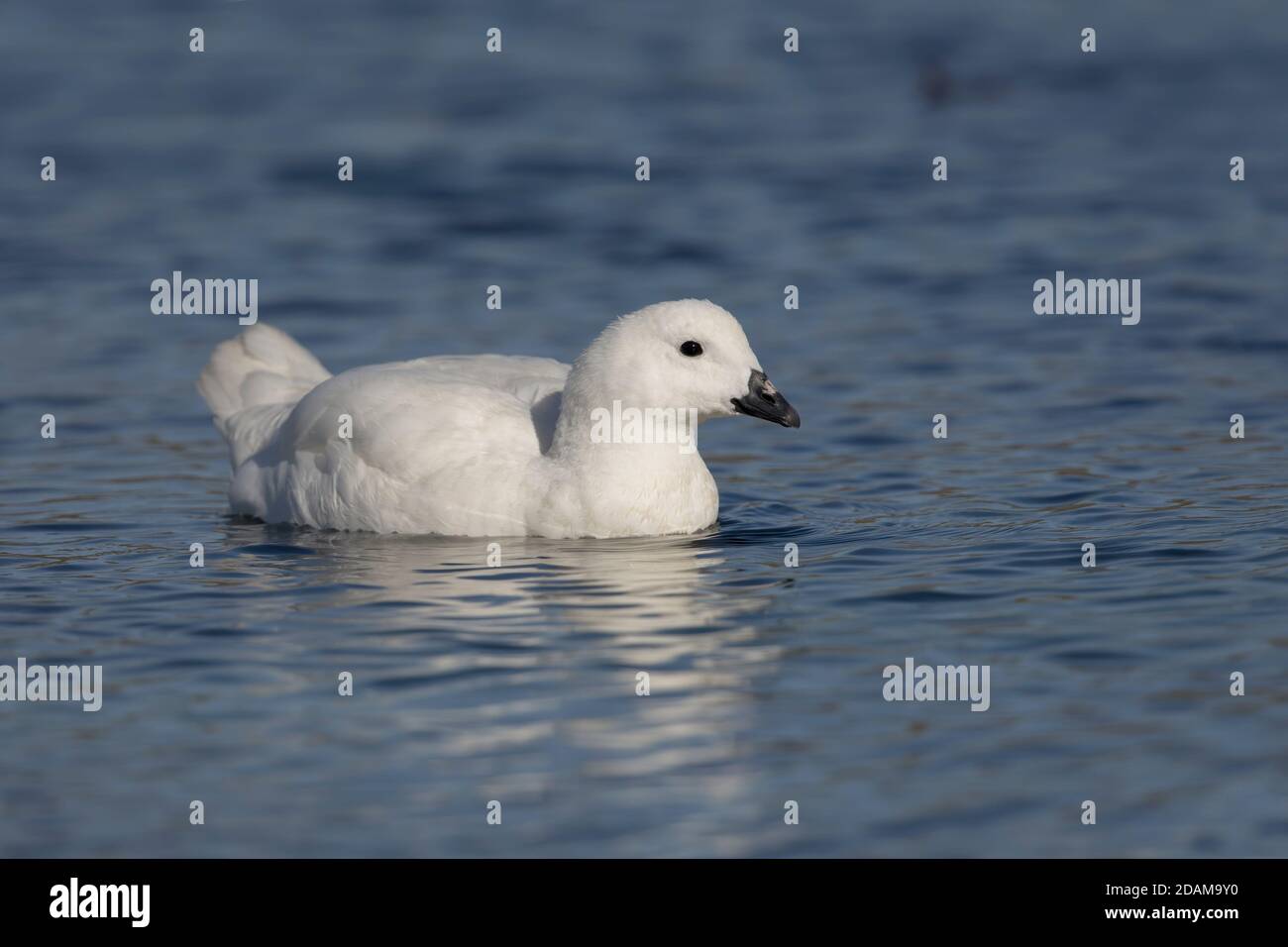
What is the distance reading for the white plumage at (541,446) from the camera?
10.9 m

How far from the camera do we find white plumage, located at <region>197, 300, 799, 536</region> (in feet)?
35.9

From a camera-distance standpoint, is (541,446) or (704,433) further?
(704,433)

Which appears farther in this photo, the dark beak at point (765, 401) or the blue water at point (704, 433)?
the dark beak at point (765, 401)

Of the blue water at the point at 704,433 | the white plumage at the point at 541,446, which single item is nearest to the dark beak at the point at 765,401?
the white plumage at the point at 541,446

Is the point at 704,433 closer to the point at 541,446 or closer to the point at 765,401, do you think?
the point at 541,446

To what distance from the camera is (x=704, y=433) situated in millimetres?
14625

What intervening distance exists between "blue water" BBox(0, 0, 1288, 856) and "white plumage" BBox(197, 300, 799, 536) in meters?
0.21

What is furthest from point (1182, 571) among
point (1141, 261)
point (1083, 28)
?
point (1083, 28)

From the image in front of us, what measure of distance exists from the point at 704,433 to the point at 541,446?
3.52 metres

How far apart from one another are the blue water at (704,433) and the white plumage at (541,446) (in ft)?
0.70

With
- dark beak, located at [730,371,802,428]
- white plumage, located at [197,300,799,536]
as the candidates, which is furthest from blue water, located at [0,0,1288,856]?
dark beak, located at [730,371,802,428]

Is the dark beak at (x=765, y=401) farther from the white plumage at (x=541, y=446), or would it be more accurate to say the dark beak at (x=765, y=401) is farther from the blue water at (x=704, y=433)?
the blue water at (x=704, y=433)

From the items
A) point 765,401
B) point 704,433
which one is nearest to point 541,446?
point 765,401
